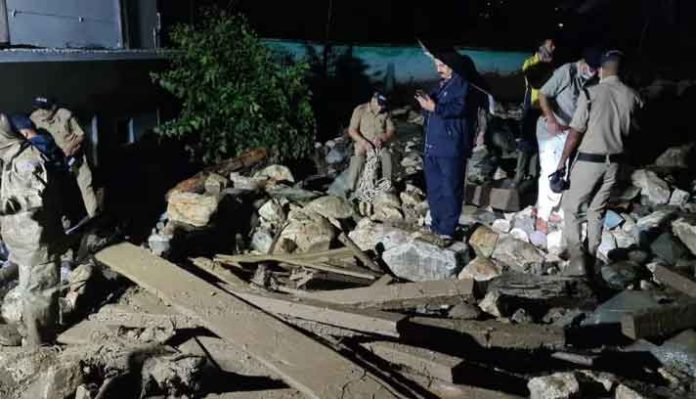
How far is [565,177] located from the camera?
5.10m

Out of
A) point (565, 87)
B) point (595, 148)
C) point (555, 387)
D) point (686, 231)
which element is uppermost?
point (565, 87)

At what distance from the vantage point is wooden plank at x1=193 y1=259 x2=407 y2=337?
3.75 metres

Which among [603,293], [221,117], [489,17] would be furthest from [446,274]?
[489,17]

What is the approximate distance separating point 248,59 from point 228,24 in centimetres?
54

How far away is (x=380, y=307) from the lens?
4301mm

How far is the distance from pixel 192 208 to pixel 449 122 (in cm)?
291

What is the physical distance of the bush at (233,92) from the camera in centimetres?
806

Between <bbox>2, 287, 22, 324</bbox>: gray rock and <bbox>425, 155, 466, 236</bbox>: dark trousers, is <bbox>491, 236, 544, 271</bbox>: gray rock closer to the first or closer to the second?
<bbox>425, 155, 466, 236</bbox>: dark trousers

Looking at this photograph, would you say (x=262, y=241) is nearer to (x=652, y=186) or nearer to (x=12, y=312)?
(x=12, y=312)

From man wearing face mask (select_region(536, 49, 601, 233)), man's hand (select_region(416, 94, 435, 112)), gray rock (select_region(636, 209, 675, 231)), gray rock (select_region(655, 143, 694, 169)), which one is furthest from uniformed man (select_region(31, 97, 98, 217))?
gray rock (select_region(655, 143, 694, 169))

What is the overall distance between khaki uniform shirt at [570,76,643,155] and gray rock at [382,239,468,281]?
151cm

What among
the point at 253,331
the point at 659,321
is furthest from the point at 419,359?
the point at 659,321

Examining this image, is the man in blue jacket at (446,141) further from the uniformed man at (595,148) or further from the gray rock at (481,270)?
the uniformed man at (595,148)

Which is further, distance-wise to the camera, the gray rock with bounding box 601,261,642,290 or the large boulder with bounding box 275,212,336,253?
the large boulder with bounding box 275,212,336,253
